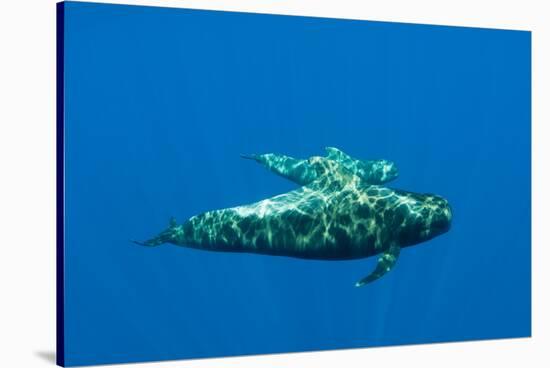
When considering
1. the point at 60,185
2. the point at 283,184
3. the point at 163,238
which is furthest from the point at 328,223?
the point at 60,185

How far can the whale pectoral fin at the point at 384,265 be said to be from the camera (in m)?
14.2

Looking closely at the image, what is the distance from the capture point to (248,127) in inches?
539

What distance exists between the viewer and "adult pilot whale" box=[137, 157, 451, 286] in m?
13.6

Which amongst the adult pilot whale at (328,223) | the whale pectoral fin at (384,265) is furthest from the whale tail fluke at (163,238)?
the whale pectoral fin at (384,265)

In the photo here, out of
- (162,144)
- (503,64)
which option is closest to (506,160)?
(503,64)

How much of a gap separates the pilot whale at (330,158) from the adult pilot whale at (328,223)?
71 mm

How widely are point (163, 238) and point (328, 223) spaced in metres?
1.82

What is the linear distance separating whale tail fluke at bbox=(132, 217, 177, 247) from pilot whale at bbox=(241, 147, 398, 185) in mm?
1042

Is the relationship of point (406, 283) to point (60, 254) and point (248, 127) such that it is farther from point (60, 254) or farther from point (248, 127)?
point (60, 254)

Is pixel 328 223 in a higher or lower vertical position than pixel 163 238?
higher

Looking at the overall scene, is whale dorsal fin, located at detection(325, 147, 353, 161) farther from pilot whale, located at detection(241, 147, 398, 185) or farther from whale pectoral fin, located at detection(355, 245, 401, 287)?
whale pectoral fin, located at detection(355, 245, 401, 287)

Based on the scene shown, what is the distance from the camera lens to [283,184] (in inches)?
545

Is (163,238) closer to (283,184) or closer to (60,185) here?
(60,185)

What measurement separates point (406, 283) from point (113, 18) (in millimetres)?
4297
